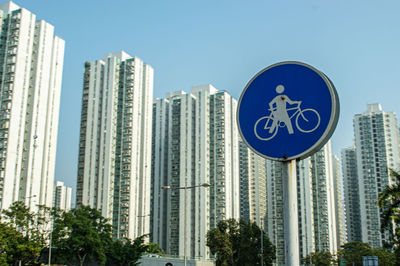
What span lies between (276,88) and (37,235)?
45351mm

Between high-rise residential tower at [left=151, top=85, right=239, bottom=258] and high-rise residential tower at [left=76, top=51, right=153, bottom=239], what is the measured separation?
7.34m

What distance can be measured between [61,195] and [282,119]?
138 metres

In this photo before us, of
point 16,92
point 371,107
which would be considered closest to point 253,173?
point 371,107

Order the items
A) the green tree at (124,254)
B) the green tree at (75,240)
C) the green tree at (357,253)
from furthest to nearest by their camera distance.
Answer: the green tree at (357,253) < the green tree at (124,254) < the green tree at (75,240)

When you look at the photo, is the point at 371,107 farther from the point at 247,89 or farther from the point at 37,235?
the point at 247,89

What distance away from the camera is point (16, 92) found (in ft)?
211

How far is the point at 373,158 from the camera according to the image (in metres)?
92.6

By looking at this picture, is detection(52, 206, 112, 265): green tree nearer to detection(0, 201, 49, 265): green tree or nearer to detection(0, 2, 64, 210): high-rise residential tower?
detection(0, 201, 49, 265): green tree

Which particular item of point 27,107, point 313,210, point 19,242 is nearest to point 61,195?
point 27,107

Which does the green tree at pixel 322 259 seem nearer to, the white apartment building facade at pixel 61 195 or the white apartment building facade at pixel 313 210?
the white apartment building facade at pixel 313 210

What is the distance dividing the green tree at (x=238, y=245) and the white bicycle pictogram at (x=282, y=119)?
46.2m

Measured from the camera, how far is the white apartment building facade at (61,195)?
132125mm

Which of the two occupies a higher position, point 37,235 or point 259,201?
point 259,201

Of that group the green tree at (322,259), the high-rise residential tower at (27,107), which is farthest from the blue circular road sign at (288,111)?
the green tree at (322,259)
